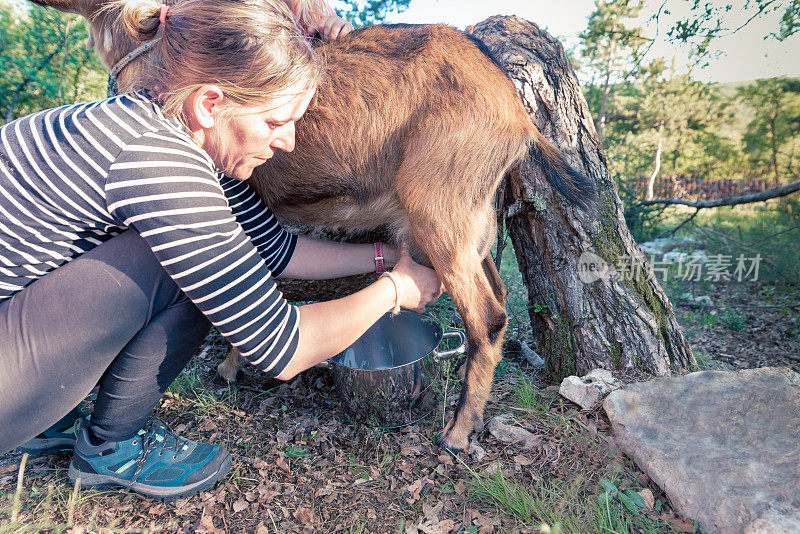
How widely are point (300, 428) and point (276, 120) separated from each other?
1.46 meters

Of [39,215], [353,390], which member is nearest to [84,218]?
[39,215]

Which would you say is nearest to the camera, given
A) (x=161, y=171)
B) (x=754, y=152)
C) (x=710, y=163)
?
(x=161, y=171)

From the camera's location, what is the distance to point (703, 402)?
1.91m

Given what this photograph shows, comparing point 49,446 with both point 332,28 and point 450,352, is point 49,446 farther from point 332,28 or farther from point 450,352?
point 332,28

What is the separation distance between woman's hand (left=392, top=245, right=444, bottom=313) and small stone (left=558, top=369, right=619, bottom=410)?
837 millimetres

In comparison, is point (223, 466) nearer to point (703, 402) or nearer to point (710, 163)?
point (703, 402)

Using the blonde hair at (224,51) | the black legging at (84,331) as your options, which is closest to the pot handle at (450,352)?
the black legging at (84,331)

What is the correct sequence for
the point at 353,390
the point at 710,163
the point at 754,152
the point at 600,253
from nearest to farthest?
the point at 353,390
the point at 600,253
the point at 754,152
the point at 710,163

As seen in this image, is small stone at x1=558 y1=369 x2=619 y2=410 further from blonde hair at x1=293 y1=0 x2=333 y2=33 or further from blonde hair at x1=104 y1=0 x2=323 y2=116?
blonde hair at x1=293 y1=0 x2=333 y2=33

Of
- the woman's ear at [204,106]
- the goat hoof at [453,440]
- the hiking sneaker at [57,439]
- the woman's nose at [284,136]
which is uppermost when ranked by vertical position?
the woman's ear at [204,106]

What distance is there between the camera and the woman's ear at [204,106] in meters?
1.39

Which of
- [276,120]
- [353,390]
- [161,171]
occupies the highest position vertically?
[276,120]

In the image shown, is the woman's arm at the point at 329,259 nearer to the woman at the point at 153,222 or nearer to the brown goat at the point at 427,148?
the brown goat at the point at 427,148

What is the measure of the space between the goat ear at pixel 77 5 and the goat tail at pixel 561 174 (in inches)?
81.2
